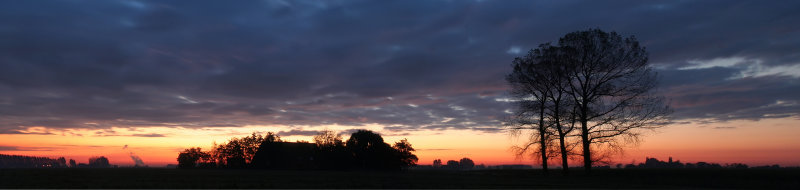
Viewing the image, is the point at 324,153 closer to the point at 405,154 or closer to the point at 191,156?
the point at 405,154

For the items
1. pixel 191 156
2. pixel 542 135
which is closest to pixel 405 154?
pixel 542 135

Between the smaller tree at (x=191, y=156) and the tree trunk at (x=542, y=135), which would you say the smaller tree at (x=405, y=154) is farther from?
the smaller tree at (x=191, y=156)

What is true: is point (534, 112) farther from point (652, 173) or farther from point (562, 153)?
point (652, 173)

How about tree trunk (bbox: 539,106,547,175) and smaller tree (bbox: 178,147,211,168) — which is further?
smaller tree (bbox: 178,147,211,168)

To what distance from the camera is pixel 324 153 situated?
76.2 metres

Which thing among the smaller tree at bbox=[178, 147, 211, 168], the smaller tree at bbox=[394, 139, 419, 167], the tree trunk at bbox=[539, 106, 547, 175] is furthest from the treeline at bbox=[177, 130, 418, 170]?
the tree trunk at bbox=[539, 106, 547, 175]

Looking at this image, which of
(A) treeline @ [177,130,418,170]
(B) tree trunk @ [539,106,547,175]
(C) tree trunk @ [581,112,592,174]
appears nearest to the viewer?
(C) tree trunk @ [581,112,592,174]

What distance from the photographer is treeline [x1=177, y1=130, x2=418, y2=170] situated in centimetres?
7181

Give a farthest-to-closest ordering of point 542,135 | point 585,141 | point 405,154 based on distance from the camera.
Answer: point 405,154, point 542,135, point 585,141

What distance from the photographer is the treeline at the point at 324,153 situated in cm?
7181

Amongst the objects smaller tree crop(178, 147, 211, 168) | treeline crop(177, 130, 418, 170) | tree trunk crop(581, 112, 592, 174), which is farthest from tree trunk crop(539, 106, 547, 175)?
smaller tree crop(178, 147, 211, 168)

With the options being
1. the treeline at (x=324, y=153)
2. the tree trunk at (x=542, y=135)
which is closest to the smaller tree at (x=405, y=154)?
the treeline at (x=324, y=153)

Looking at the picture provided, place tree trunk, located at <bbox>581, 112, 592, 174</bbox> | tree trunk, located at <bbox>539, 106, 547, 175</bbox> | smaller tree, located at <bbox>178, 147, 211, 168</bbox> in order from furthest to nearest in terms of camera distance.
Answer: smaller tree, located at <bbox>178, 147, 211, 168</bbox> → tree trunk, located at <bbox>539, 106, 547, 175</bbox> → tree trunk, located at <bbox>581, 112, 592, 174</bbox>

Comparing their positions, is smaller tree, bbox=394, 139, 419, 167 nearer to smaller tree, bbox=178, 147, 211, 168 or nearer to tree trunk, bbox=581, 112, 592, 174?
tree trunk, bbox=581, 112, 592, 174
